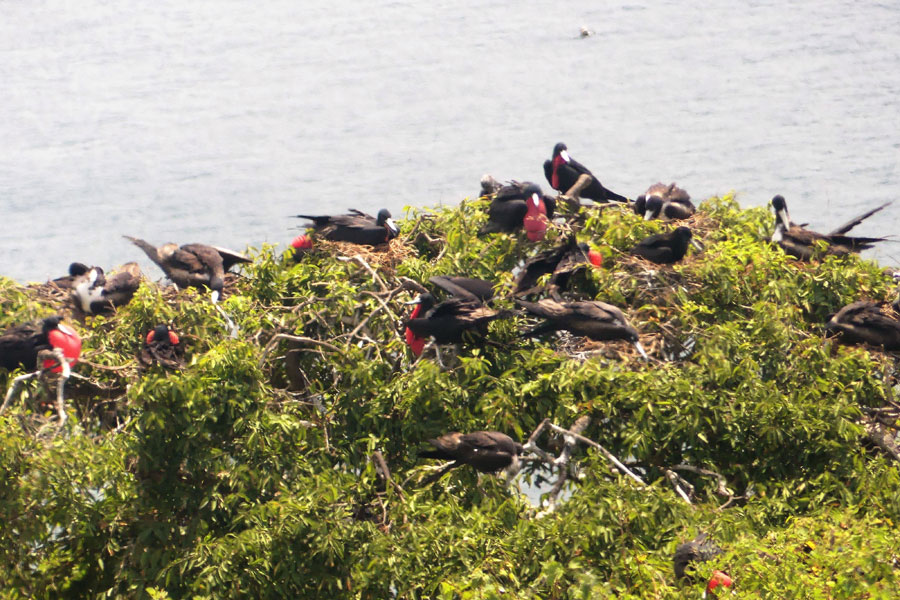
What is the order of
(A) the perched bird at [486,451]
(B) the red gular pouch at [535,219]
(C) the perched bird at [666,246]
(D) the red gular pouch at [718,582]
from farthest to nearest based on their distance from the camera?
1. (B) the red gular pouch at [535,219]
2. (C) the perched bird at [666,246]
3. (A) the perched bird at [486,451]
4. (D) the red gular pouch at [718,582]

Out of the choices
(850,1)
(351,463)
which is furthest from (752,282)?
(850,1)

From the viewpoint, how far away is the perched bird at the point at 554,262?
8.48m

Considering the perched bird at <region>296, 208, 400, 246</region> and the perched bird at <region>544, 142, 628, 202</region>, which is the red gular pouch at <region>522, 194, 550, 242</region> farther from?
the perched bird at <region>544, 142, 628, 202</region>

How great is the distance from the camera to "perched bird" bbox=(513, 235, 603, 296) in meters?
8.48

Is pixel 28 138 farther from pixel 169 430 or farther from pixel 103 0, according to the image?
pixel 169 430

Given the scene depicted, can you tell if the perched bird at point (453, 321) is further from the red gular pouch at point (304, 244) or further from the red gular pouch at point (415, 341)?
the red gular pouch at point (304, 244)

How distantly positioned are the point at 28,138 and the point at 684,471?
Result: 58.0ft

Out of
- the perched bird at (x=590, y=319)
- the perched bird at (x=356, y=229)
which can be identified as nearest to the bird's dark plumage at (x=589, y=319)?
the perched bird at (x=590, y=319)

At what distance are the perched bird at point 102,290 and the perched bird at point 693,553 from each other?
14.6 ft

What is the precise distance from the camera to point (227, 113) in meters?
22.5

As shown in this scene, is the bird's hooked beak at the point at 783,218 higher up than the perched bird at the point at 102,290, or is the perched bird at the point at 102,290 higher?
the bird's hooked beak at the point at 783,218

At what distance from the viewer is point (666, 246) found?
8.79m

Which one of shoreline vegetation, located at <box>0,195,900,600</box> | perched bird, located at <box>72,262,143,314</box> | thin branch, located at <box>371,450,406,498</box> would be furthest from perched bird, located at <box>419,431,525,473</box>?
perched bird, located at <box>72,262,143,314</box>

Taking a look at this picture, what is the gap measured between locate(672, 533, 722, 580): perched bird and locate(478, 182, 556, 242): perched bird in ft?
11.0
